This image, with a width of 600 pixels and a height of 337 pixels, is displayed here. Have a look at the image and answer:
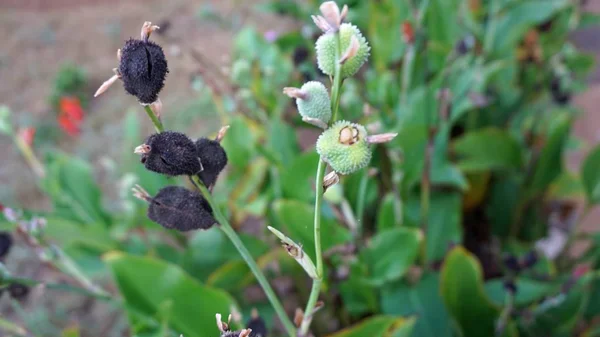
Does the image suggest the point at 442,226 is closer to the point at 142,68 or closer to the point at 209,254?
the point at 209,254

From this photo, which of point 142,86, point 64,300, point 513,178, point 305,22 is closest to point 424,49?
point 513,178

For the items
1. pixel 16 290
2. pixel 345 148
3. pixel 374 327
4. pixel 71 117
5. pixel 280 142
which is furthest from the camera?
pixel 71 117

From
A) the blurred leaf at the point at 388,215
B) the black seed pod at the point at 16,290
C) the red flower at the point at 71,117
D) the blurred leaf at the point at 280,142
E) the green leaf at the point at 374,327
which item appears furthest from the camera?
the red flower at the point at 71,117

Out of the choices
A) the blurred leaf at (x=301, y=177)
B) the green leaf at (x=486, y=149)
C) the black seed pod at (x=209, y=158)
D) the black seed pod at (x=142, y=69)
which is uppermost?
the black seed pod at (x=142, y=69)

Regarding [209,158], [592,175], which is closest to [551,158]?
[592,175]

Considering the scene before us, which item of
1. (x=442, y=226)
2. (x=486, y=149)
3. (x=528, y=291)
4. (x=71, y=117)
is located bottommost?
(x=528, y=291)

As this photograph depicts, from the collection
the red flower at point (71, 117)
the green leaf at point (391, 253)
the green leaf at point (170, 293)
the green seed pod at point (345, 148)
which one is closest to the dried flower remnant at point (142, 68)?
the green seed pod at point (345, 148)

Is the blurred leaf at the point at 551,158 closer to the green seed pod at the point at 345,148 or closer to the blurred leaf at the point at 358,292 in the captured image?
the blurred leaf at the point at 358,292

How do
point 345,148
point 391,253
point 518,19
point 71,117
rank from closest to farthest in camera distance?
1. point 345,148
2. point 391,253
3. point 518,19
4. point 71,117
